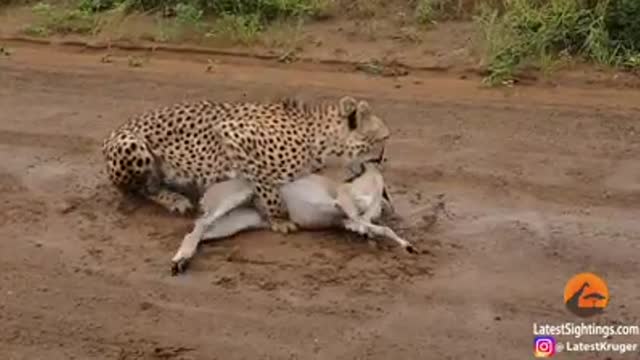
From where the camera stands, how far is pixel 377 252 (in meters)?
5.69

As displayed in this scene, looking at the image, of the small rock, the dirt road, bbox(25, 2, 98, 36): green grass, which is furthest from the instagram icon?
bbox(25, 2, 98, 36): green grass

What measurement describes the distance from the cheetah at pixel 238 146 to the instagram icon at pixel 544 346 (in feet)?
5.07

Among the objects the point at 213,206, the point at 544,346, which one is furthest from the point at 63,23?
the point at 544,346

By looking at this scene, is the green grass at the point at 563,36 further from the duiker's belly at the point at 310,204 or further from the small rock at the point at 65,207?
the small rock at the point at 65,207

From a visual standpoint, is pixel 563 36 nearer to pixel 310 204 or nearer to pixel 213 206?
pixel 310 204

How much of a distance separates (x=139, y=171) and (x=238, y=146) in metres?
0.57

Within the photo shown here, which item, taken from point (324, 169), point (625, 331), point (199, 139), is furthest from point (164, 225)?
point (625, 331)

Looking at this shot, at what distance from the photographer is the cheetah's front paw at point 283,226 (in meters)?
5.96

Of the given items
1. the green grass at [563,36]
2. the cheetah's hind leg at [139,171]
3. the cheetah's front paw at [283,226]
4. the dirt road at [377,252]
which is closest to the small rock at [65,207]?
the dirt road at [377,252]

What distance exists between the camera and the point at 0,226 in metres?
6.26

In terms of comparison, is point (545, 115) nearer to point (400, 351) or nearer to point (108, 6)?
point (400, 351)

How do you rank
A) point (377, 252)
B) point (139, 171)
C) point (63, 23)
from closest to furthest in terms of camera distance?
point (377, 252), point (139, 171), point (63, 23)

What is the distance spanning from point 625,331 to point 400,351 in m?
0.91

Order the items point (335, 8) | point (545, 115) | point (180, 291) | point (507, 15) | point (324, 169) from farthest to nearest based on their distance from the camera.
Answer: point (335, 8), point (507, 15), point (545, 115), point (324, 169), point (180, 291)
